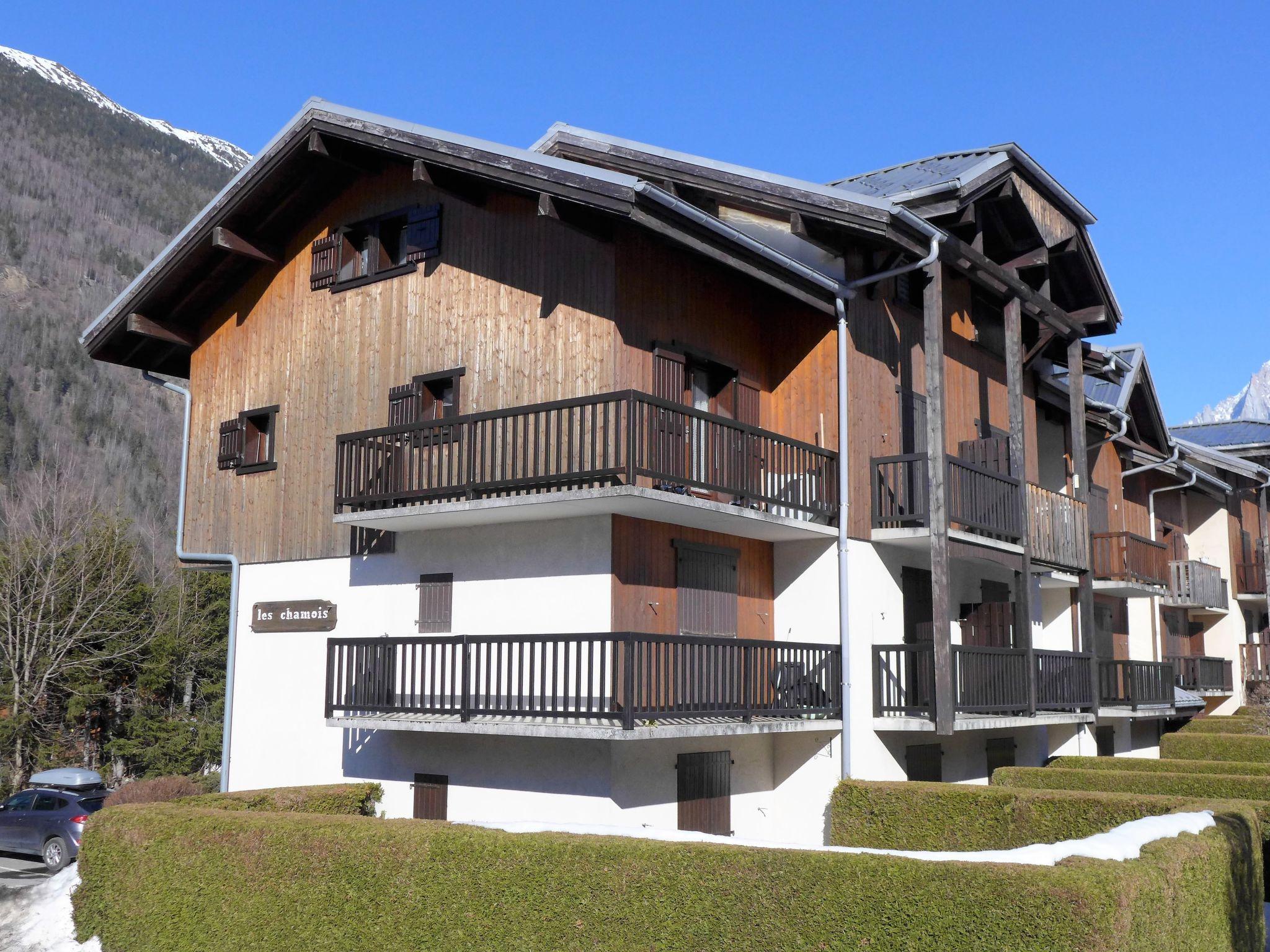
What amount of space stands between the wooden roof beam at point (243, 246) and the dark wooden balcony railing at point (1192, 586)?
23510mm

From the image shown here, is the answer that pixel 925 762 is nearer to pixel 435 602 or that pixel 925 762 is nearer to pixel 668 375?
pixel 668 375

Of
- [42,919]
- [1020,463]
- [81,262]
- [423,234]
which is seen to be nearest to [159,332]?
[423,234]

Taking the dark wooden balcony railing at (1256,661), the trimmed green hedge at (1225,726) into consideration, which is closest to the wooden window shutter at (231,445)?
the trimmed green hedge at (1225,726)

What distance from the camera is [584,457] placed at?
1580cm

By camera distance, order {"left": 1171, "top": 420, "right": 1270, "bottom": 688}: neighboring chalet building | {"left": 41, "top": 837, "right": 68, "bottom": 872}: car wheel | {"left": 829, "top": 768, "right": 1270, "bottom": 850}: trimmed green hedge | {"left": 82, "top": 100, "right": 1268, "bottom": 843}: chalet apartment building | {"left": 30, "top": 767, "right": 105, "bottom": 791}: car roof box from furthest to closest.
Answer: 1. {"left": 1171, "top": 420, "right": 1270, "bottom": 688}: neighboring chalet building
2. {"left": 30, "top": 767, "right": 105, "bottom": 791}: car roof box
3. {"left": 41, "top": 837, "right": 68, "bottom": 872}: car wheel
4. {"left": 82, "top": 100, "right": 1268, "bottom": 843}: chalet apartment building
5. {"left": 829, "top": 768, "right": 1270, "bottom": 850}: trimmed green hedge

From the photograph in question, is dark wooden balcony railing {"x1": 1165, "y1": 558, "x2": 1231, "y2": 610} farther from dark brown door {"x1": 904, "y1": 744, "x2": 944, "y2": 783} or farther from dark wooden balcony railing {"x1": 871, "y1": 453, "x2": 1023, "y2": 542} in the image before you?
dark wooden balcony railing {"x1": 871, "y1": 453, "x2": 1023, "y2": 542}

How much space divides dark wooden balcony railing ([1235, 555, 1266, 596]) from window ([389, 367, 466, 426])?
95.4ft

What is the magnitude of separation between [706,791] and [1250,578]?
28.1 meters

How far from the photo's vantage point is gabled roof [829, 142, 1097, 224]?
60.0 ft

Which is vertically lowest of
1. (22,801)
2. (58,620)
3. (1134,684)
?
(22,801)

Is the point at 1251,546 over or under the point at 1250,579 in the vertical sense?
over

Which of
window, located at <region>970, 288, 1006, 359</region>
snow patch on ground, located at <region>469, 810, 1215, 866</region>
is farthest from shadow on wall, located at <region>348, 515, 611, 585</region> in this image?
window, located at <region>970, 288, 1006, 359</region>

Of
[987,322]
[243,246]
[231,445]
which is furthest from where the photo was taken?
[987,322]

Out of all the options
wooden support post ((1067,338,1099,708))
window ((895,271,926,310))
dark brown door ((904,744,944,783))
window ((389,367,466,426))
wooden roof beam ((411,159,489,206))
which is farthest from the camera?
wooden support post ((1067,338,1099,708))
